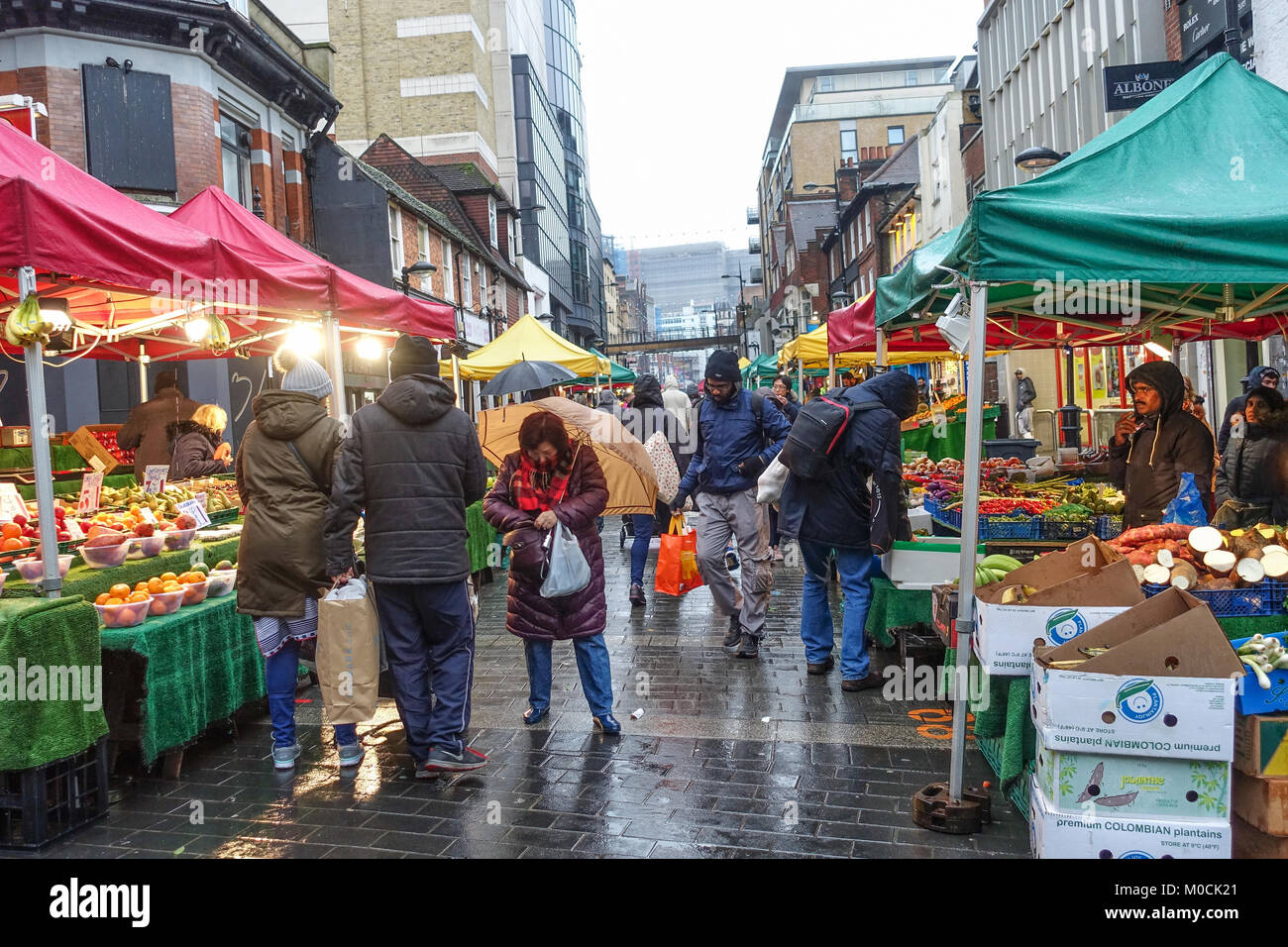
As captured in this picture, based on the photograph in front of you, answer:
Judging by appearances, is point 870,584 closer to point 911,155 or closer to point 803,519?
point 803,519

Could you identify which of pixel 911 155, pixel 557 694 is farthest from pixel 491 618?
pixel 911 155

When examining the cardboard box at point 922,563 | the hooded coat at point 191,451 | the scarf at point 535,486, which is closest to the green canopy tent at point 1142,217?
the cardboard box at point 922,563

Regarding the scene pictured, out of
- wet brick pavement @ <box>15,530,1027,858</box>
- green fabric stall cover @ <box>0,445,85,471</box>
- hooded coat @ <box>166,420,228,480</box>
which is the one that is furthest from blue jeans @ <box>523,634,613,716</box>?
green fabric stall cover @ <box>0,445,85,471</box>

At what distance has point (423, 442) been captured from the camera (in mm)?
4742

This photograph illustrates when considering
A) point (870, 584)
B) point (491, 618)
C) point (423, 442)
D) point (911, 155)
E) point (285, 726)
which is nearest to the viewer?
point (423, 442)

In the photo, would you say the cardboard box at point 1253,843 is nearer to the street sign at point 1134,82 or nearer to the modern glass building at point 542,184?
the street sign at point 1134,82

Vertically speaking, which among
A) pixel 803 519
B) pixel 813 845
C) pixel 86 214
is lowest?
pixel 813 845

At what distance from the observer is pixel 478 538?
398 inches

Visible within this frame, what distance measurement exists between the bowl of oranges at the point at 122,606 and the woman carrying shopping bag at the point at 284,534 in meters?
0.50

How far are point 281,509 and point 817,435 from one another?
3.20m

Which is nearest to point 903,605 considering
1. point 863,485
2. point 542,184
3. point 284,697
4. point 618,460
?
point 863,485

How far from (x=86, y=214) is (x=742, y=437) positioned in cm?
438
